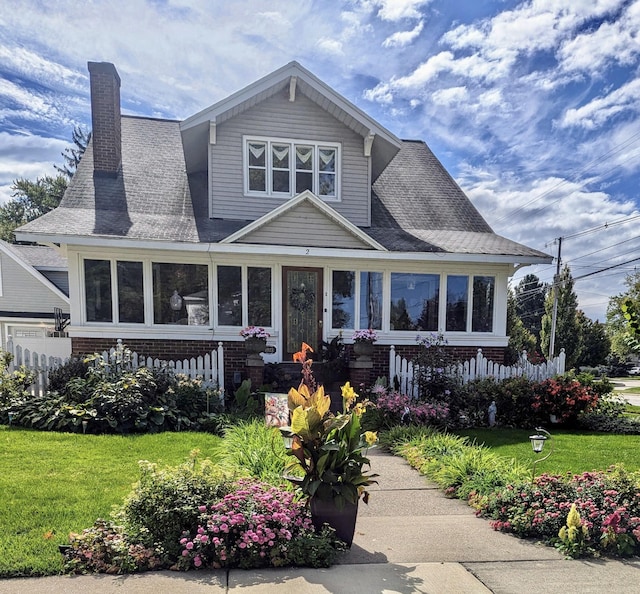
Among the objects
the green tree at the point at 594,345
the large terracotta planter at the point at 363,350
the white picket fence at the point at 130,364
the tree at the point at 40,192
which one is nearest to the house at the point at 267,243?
the white picket fence at the point at 130,364

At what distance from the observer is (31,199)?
1451 inches

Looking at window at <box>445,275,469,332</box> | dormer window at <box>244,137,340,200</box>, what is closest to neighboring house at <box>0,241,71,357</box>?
dormer window at <box>244,137,340,200</box>

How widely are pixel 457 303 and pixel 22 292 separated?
1736 cm

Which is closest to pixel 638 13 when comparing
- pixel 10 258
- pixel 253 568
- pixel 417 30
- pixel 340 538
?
pixel 417 30

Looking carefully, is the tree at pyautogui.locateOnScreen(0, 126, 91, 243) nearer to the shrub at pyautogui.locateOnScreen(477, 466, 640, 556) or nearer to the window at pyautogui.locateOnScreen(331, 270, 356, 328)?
the window at pyautogui.locateOnScreen(331, 270, 356, 328)

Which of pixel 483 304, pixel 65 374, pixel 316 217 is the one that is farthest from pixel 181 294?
pixel 483 304

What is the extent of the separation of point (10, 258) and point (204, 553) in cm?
1885

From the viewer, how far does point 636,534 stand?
3184 millimetres

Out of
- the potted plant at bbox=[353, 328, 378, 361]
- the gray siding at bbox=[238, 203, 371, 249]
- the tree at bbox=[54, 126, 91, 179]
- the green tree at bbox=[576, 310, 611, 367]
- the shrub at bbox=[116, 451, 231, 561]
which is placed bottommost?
the green tree at bbox=[576, 310, 611, 367]

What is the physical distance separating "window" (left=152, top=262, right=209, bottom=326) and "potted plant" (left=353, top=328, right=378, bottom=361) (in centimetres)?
334

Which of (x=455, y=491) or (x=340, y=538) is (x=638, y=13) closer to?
(x=455, y=491)

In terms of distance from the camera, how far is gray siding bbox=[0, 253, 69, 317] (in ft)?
55.2

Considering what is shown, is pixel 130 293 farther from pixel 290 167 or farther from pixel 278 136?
pixel 278 136

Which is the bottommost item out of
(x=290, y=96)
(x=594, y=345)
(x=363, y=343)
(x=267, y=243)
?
(x=594, y=345)
